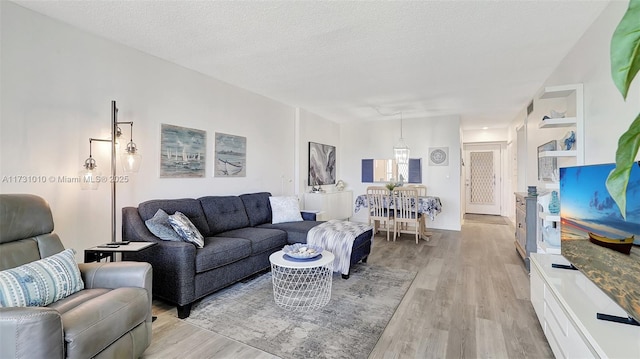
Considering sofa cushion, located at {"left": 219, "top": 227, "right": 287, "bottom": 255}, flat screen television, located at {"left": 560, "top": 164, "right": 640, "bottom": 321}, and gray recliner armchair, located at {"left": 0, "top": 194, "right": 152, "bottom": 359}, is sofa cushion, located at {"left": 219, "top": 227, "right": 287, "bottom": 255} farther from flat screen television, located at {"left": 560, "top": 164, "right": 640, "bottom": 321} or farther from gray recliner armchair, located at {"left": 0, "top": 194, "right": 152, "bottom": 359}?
flat screen television, located at {"left": 560, "top": 164, "right": 640, "bottom": 321}

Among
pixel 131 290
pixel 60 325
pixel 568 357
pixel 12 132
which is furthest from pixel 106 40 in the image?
pixel 568 357

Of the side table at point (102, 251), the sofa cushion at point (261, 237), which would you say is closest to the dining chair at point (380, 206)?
the sofa cushion at point (261, 237)

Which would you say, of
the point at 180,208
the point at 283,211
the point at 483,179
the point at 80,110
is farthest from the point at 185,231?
the point at 483,179

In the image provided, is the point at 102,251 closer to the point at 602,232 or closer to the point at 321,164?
the point at 602,232

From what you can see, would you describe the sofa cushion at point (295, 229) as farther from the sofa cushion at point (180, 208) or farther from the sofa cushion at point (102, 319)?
the sofa cushion at point (102, 319)

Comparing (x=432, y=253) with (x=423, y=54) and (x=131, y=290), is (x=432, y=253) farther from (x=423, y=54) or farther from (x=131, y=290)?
(x=131, y=290)

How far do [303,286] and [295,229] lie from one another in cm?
82

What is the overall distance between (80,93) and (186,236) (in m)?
1.59

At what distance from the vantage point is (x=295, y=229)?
3.71 meters

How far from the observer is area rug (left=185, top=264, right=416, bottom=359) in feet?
6.63

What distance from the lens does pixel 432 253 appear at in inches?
173

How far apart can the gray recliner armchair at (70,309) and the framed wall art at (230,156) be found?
2100 millimetres

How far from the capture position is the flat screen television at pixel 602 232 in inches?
51.4

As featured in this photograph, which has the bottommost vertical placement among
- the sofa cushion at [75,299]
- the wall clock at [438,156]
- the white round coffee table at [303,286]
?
the white round coffee table at [303,286]
